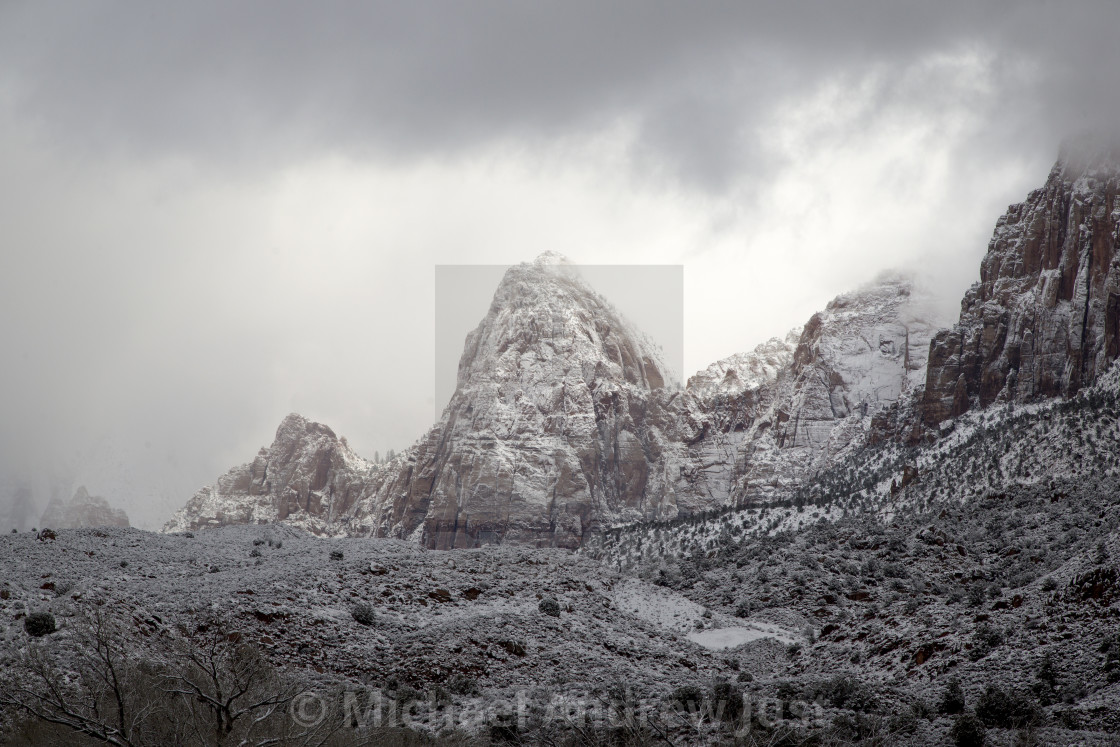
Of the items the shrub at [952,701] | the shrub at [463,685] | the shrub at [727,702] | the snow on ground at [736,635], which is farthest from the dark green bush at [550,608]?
the shrub at [952,701]

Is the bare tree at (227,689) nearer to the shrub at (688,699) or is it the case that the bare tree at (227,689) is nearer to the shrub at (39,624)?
the shrub at (39,624)

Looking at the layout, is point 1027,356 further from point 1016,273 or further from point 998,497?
point 998,497

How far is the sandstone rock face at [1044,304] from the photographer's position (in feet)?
408

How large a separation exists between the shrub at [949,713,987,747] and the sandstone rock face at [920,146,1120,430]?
360ft

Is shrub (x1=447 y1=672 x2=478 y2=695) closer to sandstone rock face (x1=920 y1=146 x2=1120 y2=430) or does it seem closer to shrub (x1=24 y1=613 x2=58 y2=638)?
shrub (x1=24 y1=613 x2=58 y2=638)

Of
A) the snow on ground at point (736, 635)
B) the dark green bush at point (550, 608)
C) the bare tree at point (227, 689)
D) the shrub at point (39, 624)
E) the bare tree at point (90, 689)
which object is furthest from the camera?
the snow on ground at point (736, 635)

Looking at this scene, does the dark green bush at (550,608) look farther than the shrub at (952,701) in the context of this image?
Yes

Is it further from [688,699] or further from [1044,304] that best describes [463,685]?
[1044,304]

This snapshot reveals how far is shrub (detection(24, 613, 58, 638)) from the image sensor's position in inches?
1215

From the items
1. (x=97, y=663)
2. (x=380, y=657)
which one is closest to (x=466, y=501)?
(x=380, y=657)

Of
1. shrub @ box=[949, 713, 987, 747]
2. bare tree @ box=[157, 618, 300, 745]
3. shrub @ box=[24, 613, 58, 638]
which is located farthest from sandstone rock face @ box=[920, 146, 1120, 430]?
shrub @ box=[24, 613, 58, 638]

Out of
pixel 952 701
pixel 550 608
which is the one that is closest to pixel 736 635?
pixel 550 608

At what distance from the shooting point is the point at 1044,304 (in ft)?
441

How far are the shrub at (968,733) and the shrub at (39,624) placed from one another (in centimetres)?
3187
